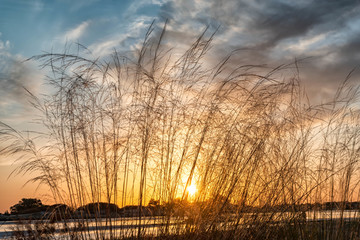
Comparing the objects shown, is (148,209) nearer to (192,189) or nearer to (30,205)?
(192,189)

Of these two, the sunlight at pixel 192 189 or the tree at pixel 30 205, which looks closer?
the sunlight at pixel 192 189

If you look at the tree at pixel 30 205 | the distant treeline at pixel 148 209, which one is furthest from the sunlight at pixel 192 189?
the tree at pixel 30 205

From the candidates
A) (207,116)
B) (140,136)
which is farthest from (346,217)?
(140,136)

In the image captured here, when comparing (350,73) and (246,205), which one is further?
(350,73)

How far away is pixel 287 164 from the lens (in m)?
3.23

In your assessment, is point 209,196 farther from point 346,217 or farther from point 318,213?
point 346,217

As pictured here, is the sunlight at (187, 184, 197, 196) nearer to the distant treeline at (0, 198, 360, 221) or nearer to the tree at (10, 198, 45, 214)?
the distant treeline at (0, 198, 360, 221)

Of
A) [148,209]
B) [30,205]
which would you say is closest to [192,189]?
[148,209]

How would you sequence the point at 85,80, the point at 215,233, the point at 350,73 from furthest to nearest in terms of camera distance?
the point at 350,73 < the point at 85,80 < the point at 215,233

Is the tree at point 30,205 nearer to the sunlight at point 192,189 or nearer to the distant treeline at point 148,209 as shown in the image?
the distant treeline at point 148,209

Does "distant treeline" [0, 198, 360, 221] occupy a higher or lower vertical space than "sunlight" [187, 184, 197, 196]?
lower

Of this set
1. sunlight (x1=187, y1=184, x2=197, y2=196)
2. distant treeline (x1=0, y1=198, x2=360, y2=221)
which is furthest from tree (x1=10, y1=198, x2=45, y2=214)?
sunlight (x1=187, y1=184, x2=197, y2=196)

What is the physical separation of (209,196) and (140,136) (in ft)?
2.44

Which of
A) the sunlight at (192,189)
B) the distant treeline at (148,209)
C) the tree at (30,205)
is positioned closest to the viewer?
the distant treeline at (148,209)
